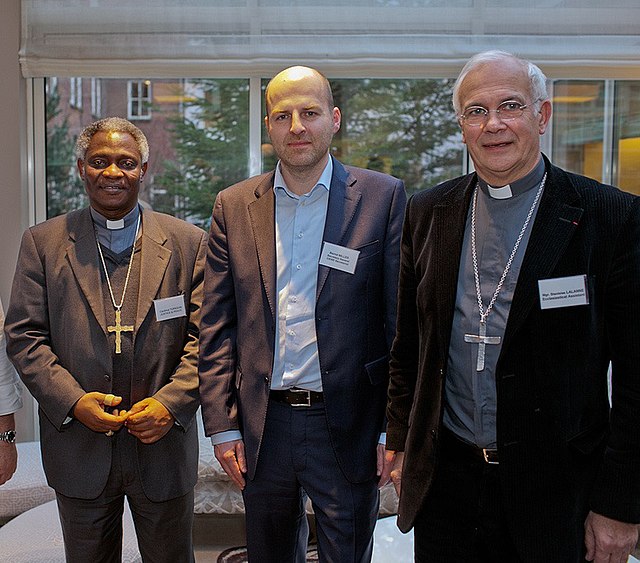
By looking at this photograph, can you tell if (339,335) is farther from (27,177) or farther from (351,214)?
(27,177)

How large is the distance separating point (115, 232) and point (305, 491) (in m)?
1.01

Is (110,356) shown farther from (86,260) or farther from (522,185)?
(522,185)

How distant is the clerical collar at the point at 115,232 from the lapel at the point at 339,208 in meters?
0.69

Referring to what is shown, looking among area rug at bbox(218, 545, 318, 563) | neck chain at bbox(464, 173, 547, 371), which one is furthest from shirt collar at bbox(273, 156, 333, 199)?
area rug at bbox(218, 545, 318, 563)

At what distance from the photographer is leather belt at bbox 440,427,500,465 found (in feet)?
5.76

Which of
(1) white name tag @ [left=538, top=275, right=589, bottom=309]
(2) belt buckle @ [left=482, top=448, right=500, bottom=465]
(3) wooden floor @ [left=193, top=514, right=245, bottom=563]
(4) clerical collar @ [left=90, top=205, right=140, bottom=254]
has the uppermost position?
(4) clerical collar @ [left=90, top=205, right=140, bottom=254]

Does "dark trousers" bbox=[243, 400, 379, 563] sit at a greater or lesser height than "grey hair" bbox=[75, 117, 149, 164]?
lesser

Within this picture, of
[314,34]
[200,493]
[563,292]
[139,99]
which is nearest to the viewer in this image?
[563,292]

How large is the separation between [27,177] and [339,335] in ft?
10.4

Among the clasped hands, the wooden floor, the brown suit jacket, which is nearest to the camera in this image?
the brown suit jacket

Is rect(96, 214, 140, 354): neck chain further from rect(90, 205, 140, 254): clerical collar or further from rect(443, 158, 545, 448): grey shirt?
rect(443, 158, 545, 448): grey shirt

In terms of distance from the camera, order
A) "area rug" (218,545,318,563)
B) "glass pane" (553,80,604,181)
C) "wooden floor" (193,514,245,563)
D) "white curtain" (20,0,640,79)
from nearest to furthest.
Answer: "area rug" (218,545,318,563) → "wooden floor" (193,514,245,563) → "white curtain" (20,0,640,79) → "glass pane" (553,80,604,181)

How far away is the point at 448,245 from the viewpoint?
1846 millimetres

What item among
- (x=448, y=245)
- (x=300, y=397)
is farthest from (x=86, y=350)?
(x=448, y=245)
